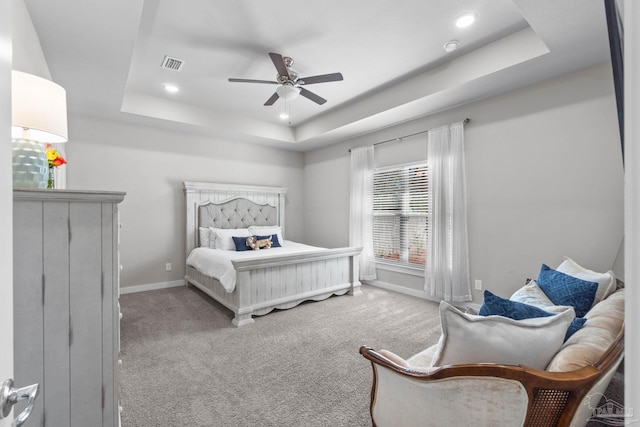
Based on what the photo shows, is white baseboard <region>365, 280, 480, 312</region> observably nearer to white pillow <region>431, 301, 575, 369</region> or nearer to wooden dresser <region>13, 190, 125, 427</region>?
white pillow <region>431, 301, 575, 369</region>

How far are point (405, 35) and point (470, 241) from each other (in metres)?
2.31

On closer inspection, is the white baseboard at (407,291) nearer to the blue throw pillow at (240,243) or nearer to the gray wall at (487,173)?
the gray wall at (487,173)

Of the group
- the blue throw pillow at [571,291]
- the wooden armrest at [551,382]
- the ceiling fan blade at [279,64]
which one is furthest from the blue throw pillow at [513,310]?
the ceiling fan blade at [279,64]

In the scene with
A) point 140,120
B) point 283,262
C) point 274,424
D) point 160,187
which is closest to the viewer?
point 274,424

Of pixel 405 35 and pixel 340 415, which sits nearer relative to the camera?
pixel 340 415

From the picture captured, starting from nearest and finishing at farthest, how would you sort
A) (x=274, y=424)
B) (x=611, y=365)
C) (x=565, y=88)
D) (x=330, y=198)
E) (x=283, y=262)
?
1. (x=611, y=365)
2. (x=274, y=424)
3. (x=565, y=88)
4. (x=283, y=262)
5. (x=330, y=198)

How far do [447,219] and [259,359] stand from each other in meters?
2.60

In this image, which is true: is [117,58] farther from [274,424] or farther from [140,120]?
[274,424]

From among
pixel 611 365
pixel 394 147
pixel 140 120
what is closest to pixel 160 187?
pixel 140 120

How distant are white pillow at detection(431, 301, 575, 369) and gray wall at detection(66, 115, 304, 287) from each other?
440 centimetres

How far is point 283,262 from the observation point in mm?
3305

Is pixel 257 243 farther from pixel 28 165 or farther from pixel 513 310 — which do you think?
pixel 513 310

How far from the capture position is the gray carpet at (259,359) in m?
1.71

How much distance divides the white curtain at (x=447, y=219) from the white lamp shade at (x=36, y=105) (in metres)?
3.48
